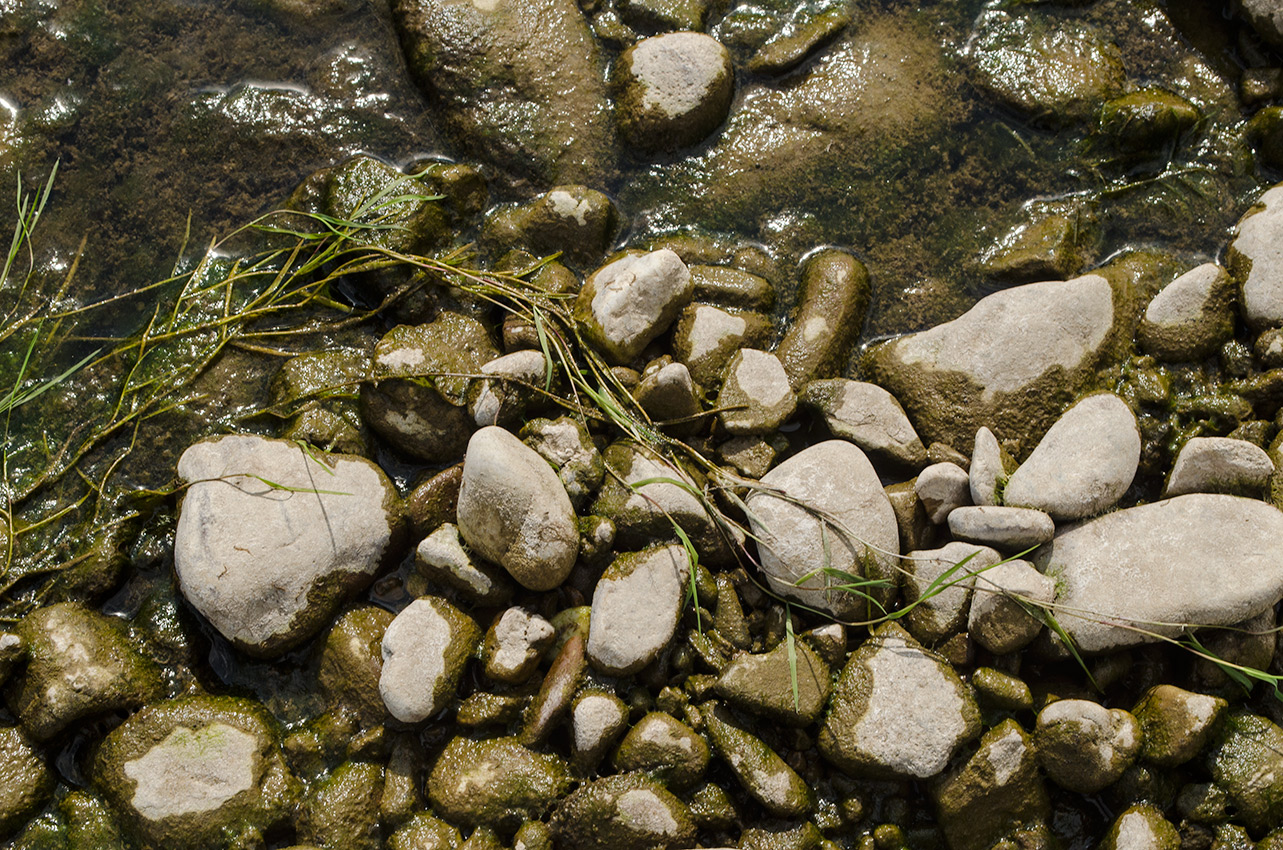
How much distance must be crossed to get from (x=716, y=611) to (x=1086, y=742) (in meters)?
1.41

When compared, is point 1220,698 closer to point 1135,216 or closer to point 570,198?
point 1135,216

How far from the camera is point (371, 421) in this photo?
3514 mm

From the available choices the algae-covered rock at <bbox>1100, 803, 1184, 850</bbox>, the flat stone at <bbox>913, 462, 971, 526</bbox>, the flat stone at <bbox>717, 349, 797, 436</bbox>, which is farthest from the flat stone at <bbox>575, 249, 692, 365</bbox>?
the algae-covered rock at <bbox>1100, 803, 1184, 850</bbox>

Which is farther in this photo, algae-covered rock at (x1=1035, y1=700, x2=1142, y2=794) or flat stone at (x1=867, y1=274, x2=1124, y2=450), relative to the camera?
flat stone at (x1=867, y1=274, x2=1124, y2=450)

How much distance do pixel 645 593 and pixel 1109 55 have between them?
3.27 meters

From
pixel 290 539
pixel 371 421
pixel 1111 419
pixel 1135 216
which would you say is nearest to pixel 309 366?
pixel 371 421

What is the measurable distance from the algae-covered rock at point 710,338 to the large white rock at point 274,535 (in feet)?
4.47

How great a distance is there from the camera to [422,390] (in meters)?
3.43

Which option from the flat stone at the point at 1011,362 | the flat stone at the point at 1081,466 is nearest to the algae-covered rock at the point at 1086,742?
the flat stone at the point at 1081,466

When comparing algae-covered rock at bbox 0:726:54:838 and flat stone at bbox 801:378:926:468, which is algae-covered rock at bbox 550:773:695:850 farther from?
algae-covered rock at bbox 0:726:54:838

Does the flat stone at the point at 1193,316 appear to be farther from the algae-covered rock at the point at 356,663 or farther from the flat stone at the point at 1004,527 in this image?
the algae-covered rock at the point at 356,663

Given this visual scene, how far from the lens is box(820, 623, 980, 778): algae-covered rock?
3055 millimetres

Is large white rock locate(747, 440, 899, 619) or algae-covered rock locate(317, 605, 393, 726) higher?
large white rock locate(747, 440, 899, 619)

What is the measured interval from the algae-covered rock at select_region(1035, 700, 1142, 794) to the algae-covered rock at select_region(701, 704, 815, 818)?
2.99 ft
